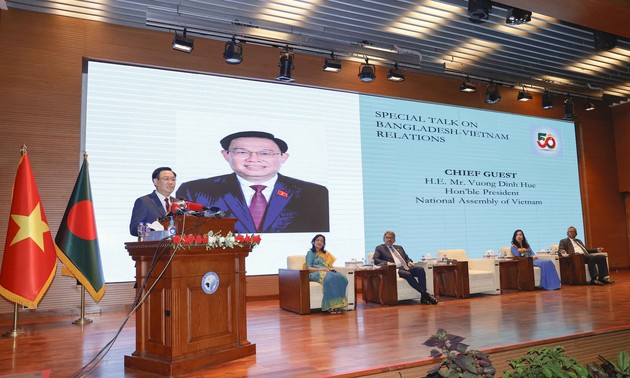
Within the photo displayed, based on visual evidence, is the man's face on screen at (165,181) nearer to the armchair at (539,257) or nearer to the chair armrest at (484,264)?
the chair armrest at (484,264)

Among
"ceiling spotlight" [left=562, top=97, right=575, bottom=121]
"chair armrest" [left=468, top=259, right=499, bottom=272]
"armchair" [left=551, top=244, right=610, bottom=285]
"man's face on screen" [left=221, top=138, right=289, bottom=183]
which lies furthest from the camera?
"ceiling spotlight" [left=562, top=97, right=575, bottom=121]

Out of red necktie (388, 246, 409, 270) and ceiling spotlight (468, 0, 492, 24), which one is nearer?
ceiling spotlight (468, 0, 492, 24)

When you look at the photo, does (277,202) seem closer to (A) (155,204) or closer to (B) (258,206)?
(B) (258,206)

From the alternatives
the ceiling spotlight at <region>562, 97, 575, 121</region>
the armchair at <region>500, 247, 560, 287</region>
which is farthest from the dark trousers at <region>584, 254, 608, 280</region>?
the ceiling spotlight at <region>562, 97, 575, 121</region>

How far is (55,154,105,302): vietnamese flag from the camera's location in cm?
518

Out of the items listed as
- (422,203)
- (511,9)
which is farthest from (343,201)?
(511,9)

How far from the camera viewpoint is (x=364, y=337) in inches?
174

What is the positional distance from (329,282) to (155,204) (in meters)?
2.63

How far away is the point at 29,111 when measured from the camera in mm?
6234

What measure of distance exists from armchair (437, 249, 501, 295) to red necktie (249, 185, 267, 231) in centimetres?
277

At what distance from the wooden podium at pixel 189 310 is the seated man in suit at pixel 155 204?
0.49 metres

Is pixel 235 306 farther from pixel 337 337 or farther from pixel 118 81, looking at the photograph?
pixel 118 81

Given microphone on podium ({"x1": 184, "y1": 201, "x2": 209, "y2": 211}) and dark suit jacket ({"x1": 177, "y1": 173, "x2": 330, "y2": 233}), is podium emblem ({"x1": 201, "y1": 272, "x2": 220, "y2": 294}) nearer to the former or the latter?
microphone on podium ({"x1": 184, "y1": 201, "x2": 209, "y2": 211})

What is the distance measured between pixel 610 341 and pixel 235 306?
3.18 metres
